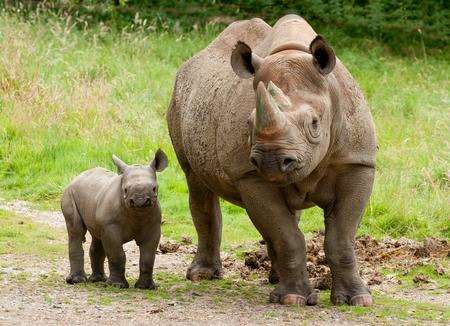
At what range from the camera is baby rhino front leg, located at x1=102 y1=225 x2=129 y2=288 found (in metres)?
8.50

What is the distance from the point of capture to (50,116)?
1389 centimetres

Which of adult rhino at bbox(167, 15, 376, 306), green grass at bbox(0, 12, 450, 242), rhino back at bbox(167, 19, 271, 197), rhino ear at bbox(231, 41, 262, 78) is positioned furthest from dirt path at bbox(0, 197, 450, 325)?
green grass at bbox(0, 12, 450, 242)

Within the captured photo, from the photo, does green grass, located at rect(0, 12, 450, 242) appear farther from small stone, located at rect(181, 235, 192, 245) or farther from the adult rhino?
the adult rhino

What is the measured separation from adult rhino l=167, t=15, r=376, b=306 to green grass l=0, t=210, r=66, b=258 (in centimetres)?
180

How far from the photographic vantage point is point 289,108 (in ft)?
24.2

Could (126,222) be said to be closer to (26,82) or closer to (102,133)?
(102,133)

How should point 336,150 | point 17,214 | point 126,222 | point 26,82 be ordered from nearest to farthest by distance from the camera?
point 336,150
point 126,222
point 17,214
point 26,82

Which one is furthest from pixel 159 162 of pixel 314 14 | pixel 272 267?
pixel 314 14

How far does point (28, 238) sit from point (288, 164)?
403 centimetres

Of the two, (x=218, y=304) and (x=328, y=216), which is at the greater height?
(x=328, y=216)

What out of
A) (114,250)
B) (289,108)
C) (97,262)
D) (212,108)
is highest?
(289,108)

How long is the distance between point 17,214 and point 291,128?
16.6ft

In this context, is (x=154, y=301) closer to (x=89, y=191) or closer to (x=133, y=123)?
(x=89, y=191)

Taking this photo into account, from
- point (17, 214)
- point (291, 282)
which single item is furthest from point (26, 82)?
point (291, 282)
